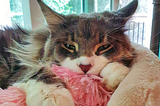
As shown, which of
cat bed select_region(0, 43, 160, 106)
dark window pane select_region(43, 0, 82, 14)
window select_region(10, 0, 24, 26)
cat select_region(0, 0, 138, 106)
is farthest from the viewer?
dark window pane select_region(43, 0, 82, 14)

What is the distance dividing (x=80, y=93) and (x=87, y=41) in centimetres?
24

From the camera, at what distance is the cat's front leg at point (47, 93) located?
55cm

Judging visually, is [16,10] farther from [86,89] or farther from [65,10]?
[86,89]

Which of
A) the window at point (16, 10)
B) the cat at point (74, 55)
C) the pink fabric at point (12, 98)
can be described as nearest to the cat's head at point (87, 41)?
the cat at point (74, 55)

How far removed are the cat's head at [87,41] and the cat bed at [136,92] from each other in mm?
105

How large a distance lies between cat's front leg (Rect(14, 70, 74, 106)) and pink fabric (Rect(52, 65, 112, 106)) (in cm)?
4

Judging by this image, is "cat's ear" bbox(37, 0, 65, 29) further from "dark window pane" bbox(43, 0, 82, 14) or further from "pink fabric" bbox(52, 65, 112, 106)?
"dark window pane" bbox(43, 0, 82, 14)

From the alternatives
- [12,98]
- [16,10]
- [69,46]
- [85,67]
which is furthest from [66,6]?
[12,98]

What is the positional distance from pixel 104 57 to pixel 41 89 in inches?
12.4

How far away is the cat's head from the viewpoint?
72 centimetres

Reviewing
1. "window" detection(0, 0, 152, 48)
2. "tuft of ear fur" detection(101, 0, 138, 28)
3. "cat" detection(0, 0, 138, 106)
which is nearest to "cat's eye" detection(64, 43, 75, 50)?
"cat" detection(0, 0, 138, 106)

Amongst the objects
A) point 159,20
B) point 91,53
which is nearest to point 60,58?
point 91,53

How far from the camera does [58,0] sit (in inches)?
68.7

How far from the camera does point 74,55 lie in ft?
2.47
